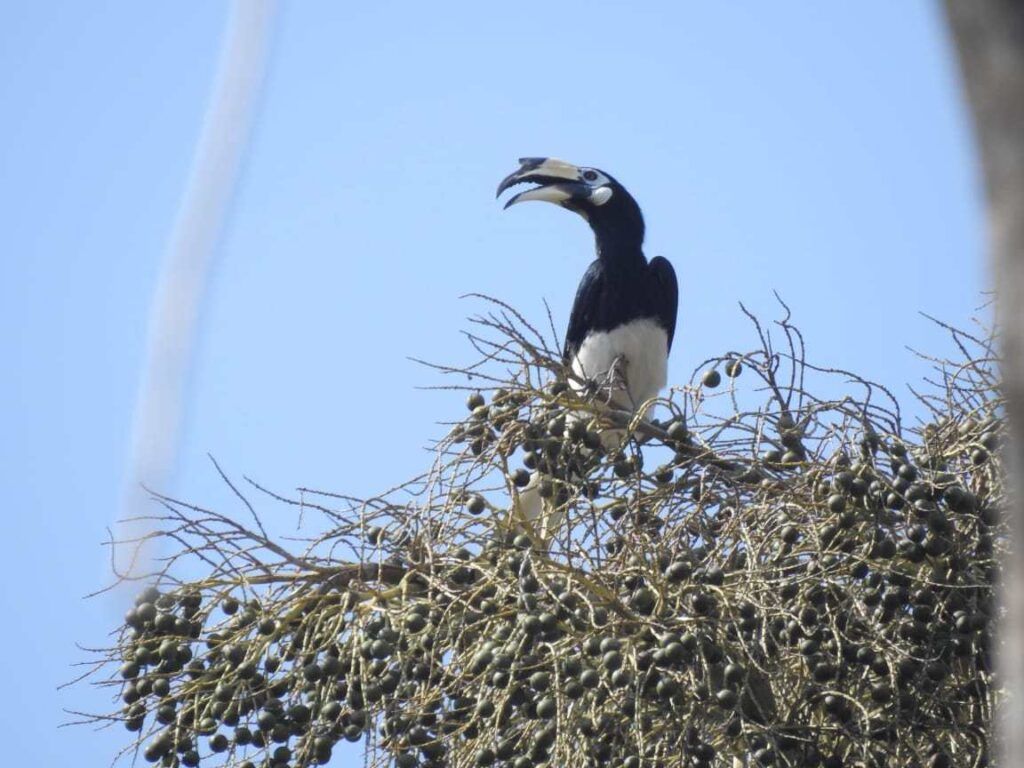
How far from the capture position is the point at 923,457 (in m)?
2.78

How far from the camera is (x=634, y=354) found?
16.3 feet

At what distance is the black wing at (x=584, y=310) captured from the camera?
508 cm

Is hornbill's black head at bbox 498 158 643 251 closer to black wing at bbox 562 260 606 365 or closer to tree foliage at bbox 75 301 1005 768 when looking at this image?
black wing at bbox 562 260 606 365

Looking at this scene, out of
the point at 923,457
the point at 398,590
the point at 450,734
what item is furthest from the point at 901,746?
the point at 398,590

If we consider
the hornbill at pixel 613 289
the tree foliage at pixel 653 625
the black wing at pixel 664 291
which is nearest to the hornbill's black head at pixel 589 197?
the hornbill at pixel 613 289

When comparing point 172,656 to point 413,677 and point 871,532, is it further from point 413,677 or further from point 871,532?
point 871,532

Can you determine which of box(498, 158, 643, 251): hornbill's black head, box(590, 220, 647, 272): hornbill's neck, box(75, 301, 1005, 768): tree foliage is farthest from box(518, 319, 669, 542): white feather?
box(75, 301, 1005, 768): tree foliage

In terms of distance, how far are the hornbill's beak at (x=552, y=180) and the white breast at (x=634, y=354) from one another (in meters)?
0.66

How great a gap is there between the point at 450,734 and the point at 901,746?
A: 800 mm

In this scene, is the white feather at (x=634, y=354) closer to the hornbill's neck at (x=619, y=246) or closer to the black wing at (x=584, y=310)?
the black wing at (x=584, y=310)

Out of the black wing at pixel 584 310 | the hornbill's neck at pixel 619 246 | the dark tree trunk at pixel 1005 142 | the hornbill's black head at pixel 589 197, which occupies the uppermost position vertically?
the hornbill's black head at pixel 589 197

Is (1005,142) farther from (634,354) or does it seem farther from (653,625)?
(634,354)

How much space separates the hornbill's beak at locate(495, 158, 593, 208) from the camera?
540 cm

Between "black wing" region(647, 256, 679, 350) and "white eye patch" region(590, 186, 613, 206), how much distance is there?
29 cm
